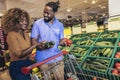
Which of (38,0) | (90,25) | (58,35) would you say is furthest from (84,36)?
(38,0)

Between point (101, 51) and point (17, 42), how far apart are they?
8.20ft

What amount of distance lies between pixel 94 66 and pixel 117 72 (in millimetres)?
679

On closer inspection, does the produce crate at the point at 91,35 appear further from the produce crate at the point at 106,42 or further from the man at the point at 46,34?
the man at the point at 46,34

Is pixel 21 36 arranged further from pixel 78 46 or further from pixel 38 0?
pixel 38 0

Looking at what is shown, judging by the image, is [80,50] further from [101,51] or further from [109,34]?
[109,34]

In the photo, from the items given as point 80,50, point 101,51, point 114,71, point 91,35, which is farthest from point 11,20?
point 91,35

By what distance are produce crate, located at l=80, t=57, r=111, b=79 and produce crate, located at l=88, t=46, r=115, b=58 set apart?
108 millimetres

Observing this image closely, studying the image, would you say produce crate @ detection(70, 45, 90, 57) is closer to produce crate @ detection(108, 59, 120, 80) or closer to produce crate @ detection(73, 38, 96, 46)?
produce crate @ detection(73, 38, 96, 46)

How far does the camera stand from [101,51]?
4.27 metres

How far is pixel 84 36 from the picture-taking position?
5473 millimetres

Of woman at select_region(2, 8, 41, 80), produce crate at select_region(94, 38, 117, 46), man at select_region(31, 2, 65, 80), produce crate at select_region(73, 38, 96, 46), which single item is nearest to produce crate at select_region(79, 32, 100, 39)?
produce crate at select_region(73, 38, 96, 46)

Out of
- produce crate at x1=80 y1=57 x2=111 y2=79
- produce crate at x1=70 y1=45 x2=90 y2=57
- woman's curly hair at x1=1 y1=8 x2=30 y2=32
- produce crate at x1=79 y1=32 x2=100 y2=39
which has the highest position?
woman's curly hair at x1=1 y1=8 x2=30 y2=32

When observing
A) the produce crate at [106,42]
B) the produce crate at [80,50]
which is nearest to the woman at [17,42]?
the produce crate at [80,50]

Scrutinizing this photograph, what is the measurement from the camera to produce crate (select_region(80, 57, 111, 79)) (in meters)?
3.67
